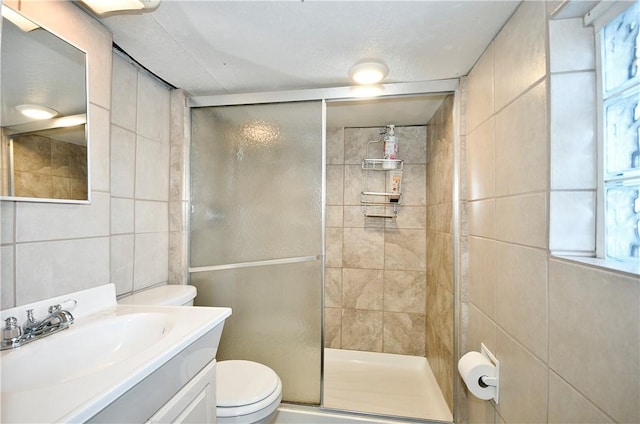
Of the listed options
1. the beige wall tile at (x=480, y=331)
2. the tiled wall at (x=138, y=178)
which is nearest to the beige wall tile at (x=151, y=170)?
the tiled wall at (x=138, y=178)

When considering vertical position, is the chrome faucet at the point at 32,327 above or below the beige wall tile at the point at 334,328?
above

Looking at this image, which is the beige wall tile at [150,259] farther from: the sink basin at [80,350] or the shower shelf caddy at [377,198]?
the shower shelf caddy at [377,198]

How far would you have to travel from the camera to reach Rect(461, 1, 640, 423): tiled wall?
638mm

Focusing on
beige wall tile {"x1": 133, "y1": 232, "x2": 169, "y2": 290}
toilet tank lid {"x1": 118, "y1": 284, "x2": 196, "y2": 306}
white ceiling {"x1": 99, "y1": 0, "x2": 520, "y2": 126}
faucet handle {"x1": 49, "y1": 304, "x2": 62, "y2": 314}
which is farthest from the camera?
beige wall tile {"x1": 133, "y1": 232, "x2": 169, "y2": 290}

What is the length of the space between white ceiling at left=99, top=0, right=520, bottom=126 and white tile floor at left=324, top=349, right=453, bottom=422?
197 centimetres

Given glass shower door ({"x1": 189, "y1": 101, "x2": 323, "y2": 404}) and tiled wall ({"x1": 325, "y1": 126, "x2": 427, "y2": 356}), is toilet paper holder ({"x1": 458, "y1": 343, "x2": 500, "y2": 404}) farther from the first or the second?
tiled wall ({"x1": 325, "y1": 126, "x2": 427, "y2": 356})

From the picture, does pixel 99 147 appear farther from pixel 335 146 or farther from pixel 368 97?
pixel 335 146

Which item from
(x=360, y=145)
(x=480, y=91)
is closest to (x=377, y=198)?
(x=360, y=145)

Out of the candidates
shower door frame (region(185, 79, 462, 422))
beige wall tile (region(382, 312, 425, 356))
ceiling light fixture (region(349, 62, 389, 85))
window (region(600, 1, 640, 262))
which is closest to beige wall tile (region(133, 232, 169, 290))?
shower door frame (region(185, 79, 462, 422))

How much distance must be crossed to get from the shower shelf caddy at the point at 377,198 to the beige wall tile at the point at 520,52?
125 centimetres

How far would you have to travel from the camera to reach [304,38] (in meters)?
1.23

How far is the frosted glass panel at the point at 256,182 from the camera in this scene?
1752 millimetres

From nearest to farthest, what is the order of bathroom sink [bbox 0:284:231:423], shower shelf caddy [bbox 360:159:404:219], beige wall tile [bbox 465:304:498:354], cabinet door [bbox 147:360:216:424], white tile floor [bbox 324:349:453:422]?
bathroom sink [bbox 0:284:231:423] → cabinet door [bbox 147:360:216:424] → beige wall tile [bbox 465:304:498:354] → white tile floor [bbox 324:349:453:422] → shower shelf caddy [bbox 360:159:404:219]

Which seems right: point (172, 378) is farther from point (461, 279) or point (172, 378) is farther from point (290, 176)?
point (461, 279)
